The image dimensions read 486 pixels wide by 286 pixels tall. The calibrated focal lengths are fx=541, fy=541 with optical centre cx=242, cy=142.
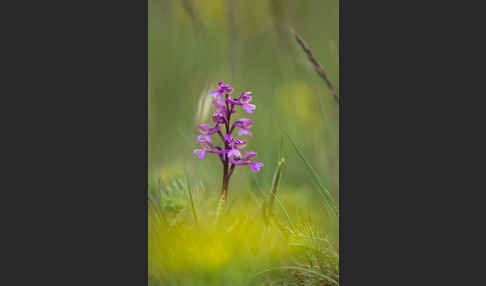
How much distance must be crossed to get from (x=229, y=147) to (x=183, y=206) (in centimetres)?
53

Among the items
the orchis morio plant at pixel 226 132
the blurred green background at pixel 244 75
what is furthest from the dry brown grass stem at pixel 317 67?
the orchis morio plant at pixel 226 132

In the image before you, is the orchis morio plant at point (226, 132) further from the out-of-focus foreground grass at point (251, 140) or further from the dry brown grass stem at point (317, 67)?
the dry brown grass stem at point (317, 67)

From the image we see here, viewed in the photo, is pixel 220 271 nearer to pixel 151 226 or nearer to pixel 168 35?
pixel 151 226

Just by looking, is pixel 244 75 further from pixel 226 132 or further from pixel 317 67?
pixel 226 132

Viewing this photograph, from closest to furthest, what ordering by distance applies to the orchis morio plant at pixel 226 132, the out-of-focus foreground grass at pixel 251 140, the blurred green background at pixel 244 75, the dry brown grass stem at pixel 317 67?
the out-of-focus foreground grass at pixel 251 140, the orchis morio plant at pixel 226 132, the blurred green background at pixel 244 75, the dry brown grass stem at pixel 317 67

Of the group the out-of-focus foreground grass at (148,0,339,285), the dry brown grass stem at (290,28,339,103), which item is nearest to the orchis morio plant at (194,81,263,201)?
the out-of-focus foreground grass at (148,0,339,285)

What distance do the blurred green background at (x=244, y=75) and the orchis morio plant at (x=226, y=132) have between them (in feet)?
0.51

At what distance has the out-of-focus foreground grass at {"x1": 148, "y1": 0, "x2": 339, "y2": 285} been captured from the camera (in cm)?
→ 329

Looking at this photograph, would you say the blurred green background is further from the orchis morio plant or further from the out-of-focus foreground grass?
the orchis morio plant

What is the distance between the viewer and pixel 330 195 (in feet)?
11.9

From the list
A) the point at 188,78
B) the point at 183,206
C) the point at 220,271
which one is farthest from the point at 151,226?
the point at 188,78

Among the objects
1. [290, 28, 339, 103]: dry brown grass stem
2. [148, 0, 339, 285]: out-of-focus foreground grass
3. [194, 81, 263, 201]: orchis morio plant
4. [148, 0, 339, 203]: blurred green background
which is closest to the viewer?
[148, 0, 339, 285]: out-of-focus foreground grass

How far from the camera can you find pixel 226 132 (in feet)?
11.1

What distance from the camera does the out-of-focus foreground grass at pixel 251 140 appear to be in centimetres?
329
